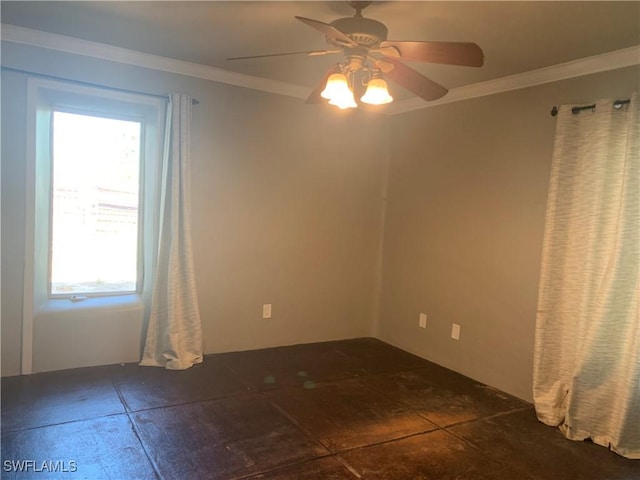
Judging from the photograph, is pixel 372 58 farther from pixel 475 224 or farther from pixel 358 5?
pixel 475 224

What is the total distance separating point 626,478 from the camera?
7.70 feet

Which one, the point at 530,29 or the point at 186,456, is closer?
the point at 186,456

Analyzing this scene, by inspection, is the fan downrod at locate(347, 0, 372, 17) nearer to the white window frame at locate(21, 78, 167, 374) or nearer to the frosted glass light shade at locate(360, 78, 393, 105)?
the frosted glass light shade at locate(360, 78, 393, 105)

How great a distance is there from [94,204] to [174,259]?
737 mm

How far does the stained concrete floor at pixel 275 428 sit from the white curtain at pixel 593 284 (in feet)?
0.64

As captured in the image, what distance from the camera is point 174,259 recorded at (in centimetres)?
341

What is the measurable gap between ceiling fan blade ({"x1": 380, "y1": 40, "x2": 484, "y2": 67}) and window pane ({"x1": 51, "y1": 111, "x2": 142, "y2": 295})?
232 centimetres

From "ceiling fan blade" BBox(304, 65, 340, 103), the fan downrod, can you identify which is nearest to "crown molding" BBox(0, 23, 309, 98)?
"ceiling fan blade" BBox(304, 65, 340, 103)

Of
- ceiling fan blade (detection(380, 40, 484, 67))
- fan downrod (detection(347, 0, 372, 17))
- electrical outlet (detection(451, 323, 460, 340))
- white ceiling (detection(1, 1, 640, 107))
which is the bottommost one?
electrical outlet (detection(451, 323, 460, 340))

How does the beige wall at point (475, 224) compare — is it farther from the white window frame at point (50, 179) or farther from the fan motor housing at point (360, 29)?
the white window frame at point (50, 179)

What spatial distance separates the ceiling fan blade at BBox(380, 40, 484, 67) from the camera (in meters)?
1.90

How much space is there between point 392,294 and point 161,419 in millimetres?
2432

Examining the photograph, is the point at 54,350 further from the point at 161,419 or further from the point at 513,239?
the point at 513,239

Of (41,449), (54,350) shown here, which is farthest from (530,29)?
(54,350)
